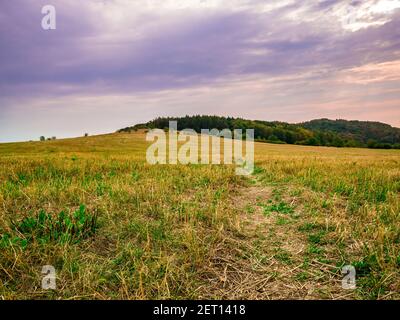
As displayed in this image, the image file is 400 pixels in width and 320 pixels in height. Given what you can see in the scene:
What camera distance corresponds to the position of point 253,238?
4.82m

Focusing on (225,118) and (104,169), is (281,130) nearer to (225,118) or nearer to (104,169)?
(225,118)

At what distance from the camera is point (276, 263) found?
4.04m

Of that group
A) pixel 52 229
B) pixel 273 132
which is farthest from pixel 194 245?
pixel 273 132

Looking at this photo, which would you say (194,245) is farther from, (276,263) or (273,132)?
(273,132)

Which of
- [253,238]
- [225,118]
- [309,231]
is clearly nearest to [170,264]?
[253,238]

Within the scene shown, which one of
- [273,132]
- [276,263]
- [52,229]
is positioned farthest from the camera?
[273,132]

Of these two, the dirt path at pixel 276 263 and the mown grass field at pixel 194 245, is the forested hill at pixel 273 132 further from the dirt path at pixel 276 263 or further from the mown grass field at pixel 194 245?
the dirt path at pixel 276 263

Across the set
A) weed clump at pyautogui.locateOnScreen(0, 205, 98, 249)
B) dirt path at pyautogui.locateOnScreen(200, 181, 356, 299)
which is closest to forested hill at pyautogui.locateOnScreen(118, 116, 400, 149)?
weed clump at pyautogui.locateOnScreen(0, 205, 98, 249)

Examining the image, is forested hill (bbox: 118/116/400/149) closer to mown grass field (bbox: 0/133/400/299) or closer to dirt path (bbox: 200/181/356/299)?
mown grass field (bbox: 0/133/400/299)

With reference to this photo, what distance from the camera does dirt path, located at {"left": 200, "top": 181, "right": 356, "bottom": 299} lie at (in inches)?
135

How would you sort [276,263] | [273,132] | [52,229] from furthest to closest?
[273,132]
[52,229]
[276,263]

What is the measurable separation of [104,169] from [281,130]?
308ft

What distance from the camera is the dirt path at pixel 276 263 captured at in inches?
135
